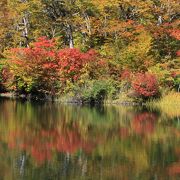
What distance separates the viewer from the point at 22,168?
1216 cm

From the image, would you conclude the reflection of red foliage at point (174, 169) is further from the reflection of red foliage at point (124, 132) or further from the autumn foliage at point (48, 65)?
the autumn foliage at point (48, 65)

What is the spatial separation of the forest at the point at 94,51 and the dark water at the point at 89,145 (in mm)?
6482

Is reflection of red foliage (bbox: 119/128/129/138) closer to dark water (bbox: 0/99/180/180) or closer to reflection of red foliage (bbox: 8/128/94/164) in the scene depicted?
dark water (bbox: 0/99/180/180)

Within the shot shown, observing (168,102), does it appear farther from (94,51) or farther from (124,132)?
(124,132)

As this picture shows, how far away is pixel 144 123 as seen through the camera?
70.8 ft

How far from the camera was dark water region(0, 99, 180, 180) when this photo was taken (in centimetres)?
1182

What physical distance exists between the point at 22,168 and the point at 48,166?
2.36 ft

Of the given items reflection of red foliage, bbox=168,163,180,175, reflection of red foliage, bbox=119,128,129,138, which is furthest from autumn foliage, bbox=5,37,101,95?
reflection of red foliage, bbox=168,163,180,175

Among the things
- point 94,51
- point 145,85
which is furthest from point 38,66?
point 145,85

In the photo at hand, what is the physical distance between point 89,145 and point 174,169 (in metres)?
4.23

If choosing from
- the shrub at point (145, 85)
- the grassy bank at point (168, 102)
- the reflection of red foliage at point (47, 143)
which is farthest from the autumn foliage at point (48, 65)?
the reflection of red foliage at point (47, 143)

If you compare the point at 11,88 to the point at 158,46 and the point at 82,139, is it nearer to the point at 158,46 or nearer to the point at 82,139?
the point at 158,46

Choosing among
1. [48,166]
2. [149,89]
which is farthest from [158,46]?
[48,166]

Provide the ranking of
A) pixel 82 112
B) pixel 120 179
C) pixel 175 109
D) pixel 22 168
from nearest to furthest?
1. pixel 120 179
2. pixel 22 168
3. pixel 82 112
4. pixel 175 109
